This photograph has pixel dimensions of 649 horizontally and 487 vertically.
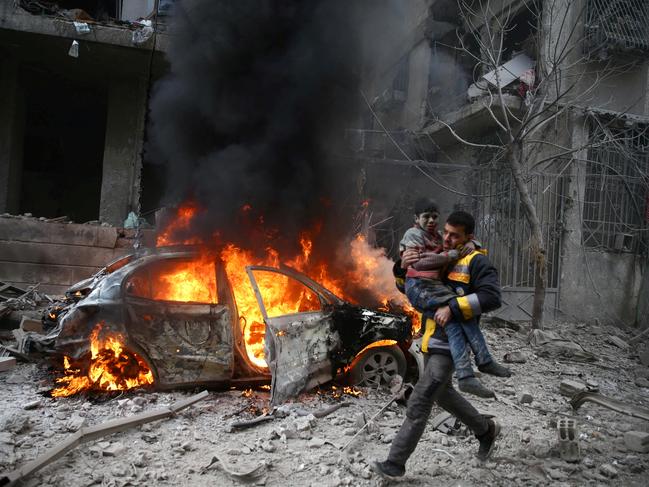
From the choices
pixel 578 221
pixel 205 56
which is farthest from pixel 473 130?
pixel 205 56

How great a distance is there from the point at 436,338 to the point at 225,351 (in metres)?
2.37

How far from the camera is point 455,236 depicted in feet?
10.9

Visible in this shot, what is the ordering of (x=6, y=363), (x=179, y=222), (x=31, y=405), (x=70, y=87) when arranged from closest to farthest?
(x=31, y=405)
(x=6, y=363)
(x=179, y=222)
(x=70, y=87)

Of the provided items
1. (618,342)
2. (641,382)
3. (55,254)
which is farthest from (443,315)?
(55,254)

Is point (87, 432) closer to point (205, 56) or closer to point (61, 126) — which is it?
point (205, 56)

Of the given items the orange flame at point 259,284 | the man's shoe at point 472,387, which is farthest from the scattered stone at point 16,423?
the man's shoe at point 472,387

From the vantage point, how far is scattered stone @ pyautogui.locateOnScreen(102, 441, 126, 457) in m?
3.51

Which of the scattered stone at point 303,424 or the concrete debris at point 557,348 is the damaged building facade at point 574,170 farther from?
the scattered stone at point 303,424

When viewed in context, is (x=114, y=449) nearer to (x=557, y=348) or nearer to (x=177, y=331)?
(x=177, y=331)

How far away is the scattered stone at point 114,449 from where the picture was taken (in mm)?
3512

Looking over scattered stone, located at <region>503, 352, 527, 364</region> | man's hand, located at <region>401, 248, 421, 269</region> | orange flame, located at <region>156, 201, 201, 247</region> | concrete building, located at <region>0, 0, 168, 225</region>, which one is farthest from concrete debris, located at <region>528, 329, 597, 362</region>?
concrete building, located at <region>0, 0, 168, 225</region>

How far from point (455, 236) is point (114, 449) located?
3.13 meters

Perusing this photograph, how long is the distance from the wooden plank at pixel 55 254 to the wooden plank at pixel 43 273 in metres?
0.08

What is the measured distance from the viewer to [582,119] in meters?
10.4
